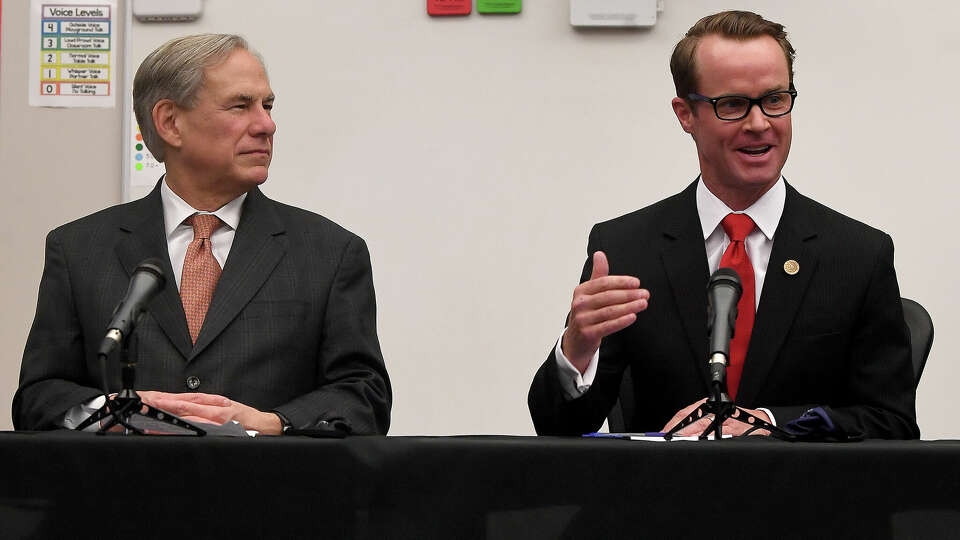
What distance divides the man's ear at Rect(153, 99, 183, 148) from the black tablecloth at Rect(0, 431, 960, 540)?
3.48ft

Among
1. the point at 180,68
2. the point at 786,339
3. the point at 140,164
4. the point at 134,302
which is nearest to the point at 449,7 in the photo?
the point at 140,164

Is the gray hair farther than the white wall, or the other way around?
the white wall

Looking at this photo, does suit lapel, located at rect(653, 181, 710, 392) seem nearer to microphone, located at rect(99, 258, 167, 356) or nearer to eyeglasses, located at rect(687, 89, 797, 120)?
eyeglasses, located at rect(687, 89, 797, 120)

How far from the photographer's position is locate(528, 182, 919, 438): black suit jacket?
208 cm

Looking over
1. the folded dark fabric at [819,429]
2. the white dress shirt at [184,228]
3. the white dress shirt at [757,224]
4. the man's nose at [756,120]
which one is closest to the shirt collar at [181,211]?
the white dress shirt at [184,228]

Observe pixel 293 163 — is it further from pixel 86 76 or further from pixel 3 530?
pixel 3 530

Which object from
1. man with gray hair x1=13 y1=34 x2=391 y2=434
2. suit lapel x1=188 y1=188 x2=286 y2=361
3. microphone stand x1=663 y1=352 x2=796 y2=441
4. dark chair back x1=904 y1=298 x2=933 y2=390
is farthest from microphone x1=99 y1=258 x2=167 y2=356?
dark chair back x1=904 y1=298 x2=933 y2=390

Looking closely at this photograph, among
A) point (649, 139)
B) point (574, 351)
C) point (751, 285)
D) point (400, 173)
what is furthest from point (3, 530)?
point (649, 139)

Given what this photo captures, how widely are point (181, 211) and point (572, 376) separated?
925 millimetres

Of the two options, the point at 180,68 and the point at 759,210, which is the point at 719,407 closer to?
the point at 759,210

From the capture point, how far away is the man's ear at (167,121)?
2.39 meters

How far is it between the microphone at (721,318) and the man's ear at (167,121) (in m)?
1.30

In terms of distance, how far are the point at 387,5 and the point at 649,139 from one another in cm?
87

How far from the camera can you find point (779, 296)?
7.02 ft
